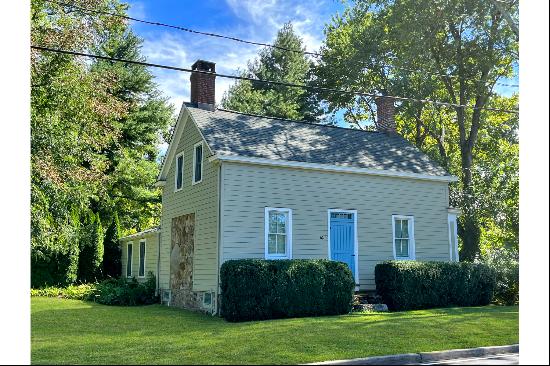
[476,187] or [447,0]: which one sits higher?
[447,0]

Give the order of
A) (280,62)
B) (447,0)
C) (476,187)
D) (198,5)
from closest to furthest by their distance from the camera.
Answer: (198,5)
(447,0)
(476,187)
(280,62)

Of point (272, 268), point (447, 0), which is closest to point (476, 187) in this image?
point (447, 0)

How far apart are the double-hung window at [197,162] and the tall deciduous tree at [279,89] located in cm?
2022

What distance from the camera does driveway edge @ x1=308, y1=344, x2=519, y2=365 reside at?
8.39 meters

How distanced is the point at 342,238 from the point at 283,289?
349 centimetres

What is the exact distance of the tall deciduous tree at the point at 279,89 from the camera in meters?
37.8

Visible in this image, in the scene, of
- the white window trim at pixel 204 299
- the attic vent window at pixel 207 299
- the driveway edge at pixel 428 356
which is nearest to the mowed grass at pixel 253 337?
the driveway edge at pixel 428 356

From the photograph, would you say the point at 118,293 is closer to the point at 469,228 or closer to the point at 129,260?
the point at 129,260

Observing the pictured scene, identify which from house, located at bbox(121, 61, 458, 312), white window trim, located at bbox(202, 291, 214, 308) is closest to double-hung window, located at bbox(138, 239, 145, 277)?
house, located at bbox(121, 61, 458, 312)
